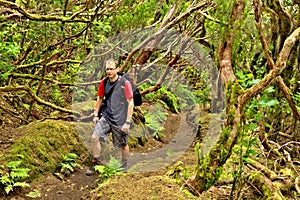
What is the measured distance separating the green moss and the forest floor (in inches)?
7.5

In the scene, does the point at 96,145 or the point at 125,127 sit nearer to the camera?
the point at 125,127

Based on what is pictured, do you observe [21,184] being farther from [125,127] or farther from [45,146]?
[125,127]

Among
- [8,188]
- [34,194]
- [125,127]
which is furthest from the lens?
[125,127]

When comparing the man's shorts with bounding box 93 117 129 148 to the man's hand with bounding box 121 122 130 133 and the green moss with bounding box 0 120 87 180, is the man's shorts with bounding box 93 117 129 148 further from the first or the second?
the green moss with bounding box 0 120 87 180

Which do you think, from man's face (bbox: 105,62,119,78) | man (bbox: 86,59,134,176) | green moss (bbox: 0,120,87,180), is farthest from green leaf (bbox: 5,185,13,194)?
man's face (bbox: 105,62,119,78)

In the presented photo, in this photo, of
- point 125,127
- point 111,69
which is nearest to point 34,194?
point 125,127

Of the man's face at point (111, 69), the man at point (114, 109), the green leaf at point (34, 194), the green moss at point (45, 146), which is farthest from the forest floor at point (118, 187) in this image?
the man's face at point (111, 69)

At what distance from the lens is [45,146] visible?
6.48m

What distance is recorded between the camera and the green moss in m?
5.91

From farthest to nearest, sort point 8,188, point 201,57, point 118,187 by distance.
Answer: point 201,57 → point 8,188 → point 118,187

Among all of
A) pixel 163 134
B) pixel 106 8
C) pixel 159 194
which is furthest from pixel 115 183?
pixel 163 134

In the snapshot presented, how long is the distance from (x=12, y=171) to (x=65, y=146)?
174 centimetres

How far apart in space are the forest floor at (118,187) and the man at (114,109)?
405 millimetres

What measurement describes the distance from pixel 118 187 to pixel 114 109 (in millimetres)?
1832
